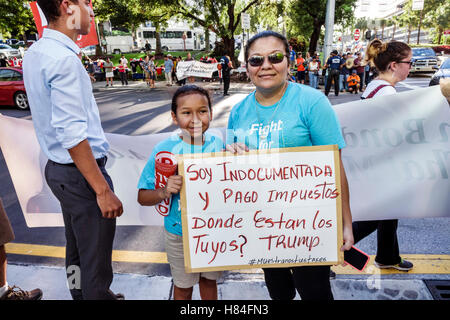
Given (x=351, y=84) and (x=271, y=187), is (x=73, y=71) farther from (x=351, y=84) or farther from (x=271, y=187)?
(x=351, y=84)

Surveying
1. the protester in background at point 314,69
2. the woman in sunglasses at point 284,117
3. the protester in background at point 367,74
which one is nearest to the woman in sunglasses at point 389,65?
the woman in sunglasses at point 284,117

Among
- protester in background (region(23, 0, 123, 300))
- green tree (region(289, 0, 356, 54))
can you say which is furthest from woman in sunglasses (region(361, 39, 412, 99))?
green tree (region(289, 0, 356, 54))

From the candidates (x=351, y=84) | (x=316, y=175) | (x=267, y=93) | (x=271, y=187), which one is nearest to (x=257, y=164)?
(x=271, y=187)

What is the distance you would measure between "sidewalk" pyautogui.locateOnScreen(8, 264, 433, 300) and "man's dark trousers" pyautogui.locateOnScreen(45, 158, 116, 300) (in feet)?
2.01

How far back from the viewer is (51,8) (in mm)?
1517

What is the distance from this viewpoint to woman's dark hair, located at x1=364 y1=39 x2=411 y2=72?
241 cm

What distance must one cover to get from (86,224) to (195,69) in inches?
587

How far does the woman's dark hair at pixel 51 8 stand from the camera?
4.86 feet

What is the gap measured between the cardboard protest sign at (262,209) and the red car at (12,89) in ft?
37.2

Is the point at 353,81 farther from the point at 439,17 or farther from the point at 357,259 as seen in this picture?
the point at 439,17

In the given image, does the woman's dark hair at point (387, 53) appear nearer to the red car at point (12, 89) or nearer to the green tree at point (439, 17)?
the red car at point (12, 89)

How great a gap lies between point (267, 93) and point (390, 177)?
1307 millimetres

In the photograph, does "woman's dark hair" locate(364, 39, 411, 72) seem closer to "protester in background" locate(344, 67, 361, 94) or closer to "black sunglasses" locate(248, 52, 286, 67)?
"black sunglasses" locate(248, 52, 286, 67)

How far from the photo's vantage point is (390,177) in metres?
2.34
